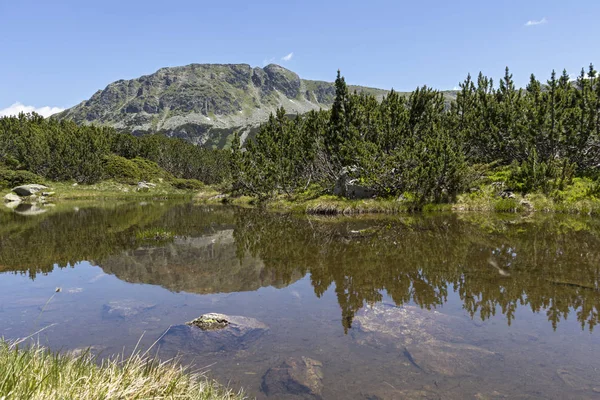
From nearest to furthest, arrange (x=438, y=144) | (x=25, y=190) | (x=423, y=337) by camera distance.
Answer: (x=423, y=337)
(x=438, y=144)
(x=25, y=190)

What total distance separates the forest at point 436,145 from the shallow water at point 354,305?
1559cm

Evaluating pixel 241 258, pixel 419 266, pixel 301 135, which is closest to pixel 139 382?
pixel 419 266

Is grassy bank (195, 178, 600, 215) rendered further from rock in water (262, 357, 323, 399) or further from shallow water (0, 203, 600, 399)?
rock in water (262, 357, 323, 399)

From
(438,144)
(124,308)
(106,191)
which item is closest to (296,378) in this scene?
(124,308)

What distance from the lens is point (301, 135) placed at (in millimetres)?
53750

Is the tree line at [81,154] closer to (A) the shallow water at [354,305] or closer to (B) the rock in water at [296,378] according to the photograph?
(A) the shallow water at [354,305]

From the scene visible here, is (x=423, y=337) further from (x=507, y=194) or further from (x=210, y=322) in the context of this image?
(x=507, y=194)

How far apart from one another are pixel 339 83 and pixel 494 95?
22.2 m

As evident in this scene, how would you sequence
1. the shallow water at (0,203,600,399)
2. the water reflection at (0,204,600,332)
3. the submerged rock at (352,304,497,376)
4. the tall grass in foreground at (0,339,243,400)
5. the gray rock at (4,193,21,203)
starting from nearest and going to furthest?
1. the tall grass in foreground at (0,339,243,400)
2. the shallow water at (0,203,600,399)
3. the submerged rock at (352,304,497,376)
4. the water reflection at (0,204,600,332)
5. the gray rock at (4,193,21,203)

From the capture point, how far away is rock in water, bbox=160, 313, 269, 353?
25.4 feet

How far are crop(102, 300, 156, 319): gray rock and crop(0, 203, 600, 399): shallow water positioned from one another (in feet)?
0.11

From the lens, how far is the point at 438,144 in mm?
34000

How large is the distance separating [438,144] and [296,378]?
103ft

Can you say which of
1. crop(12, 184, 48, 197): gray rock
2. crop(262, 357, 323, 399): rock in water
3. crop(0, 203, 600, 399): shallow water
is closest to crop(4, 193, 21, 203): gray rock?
crop(12, 184, 48, 197): gray rock
